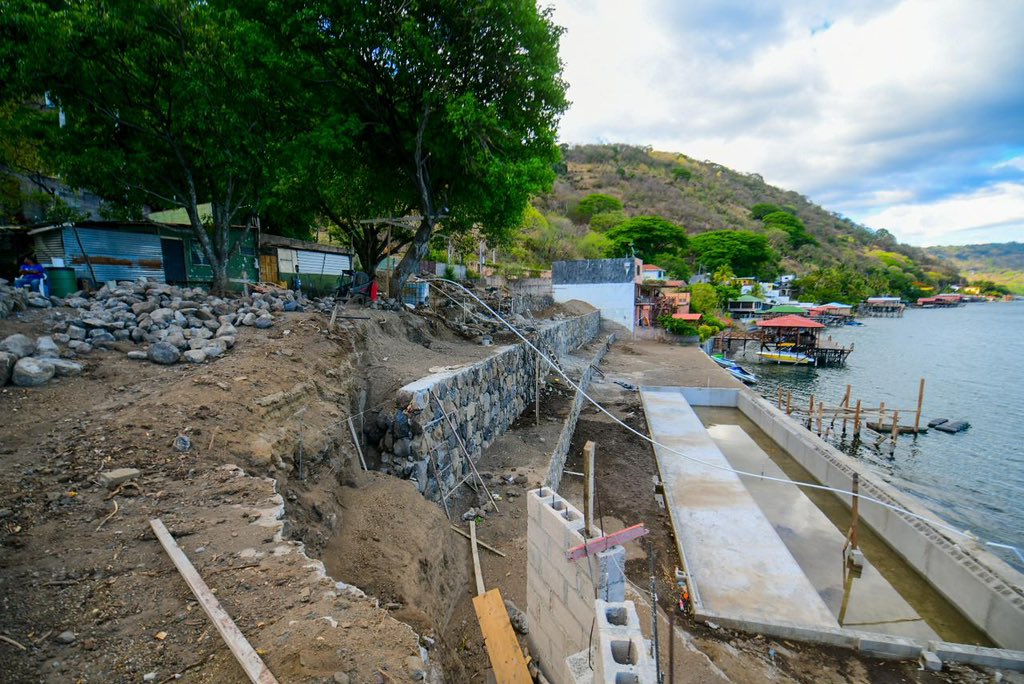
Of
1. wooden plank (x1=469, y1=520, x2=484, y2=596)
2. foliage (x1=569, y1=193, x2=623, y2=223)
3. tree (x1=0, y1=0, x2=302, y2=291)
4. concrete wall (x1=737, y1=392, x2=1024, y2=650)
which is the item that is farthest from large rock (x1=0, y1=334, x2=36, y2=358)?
foliage (x1=569, y1=193, x2=623, y2=223)

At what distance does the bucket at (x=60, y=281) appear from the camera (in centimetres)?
980

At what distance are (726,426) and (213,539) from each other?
2068 centimetres

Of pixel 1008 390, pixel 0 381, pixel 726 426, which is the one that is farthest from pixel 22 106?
pixel 1008 390

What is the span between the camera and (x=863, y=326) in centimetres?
6512

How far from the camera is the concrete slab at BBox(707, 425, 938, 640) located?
353 inches

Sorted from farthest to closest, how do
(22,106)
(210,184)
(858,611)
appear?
(210,184) → (22,106) → (858,611)

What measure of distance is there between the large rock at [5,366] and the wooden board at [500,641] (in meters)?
6.53

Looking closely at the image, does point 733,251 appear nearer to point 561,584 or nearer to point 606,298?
point 606,298

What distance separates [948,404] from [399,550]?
35.7 meters

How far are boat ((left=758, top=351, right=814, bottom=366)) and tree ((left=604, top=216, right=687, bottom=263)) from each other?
77.1 ft

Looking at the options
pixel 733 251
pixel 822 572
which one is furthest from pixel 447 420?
pixel 733 251

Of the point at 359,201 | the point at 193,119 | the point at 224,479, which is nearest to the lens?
the point at 224,479

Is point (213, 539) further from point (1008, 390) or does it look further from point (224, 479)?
point (1008, 390)

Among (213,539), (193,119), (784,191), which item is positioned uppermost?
(784,191)
